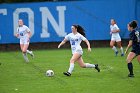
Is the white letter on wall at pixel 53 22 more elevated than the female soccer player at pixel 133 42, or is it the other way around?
the female soccer player at pixel 133 42

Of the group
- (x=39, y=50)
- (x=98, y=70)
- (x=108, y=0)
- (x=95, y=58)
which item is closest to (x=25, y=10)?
(x=39, y=50)

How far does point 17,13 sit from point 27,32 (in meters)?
10.5

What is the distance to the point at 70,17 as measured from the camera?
3747 centimetres

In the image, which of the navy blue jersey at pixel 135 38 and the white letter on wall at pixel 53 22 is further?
the white letter on wall at pixel 53 22

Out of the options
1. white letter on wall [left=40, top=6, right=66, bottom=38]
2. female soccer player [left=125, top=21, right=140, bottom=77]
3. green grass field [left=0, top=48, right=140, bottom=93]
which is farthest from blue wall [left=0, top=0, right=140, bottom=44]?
female soccer player [left=125, top=21, right=140, bottom=77]

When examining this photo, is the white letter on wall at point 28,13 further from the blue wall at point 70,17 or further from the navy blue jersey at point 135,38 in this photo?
the navy blue jersey at point 135,38

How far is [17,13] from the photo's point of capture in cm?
3697

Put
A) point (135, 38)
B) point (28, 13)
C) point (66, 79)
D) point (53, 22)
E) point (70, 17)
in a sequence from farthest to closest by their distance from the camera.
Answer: point (70, 17)
point (53, 22)
point (28, 13)
point (135, 38)
point (66, 79)

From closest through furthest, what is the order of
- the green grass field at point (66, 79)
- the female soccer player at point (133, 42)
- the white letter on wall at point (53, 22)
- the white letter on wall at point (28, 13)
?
the green grass field at point (66, 79) → the female soccer player at point (133, 42) → the white letter on wall at point (28, 13) → the white letter on wall at point (53, 22)

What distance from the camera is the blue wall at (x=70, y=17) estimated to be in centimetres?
3697

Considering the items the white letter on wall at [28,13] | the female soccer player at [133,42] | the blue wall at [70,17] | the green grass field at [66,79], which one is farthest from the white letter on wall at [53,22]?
the female soccer player at [133,42]

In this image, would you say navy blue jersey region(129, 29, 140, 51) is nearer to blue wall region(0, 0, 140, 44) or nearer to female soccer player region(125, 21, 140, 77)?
female soccer player region(125, 21, 140, 77)

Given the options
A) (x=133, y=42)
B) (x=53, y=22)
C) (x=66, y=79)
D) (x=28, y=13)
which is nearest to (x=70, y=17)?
(x=53, y=22)

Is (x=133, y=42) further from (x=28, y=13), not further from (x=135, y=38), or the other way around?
(x=28, y=13)
